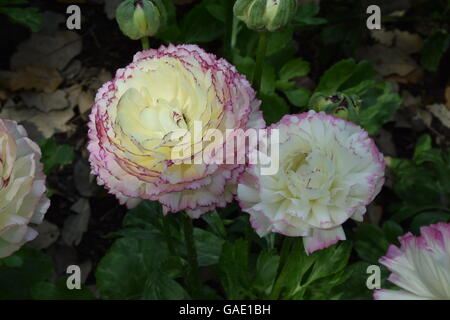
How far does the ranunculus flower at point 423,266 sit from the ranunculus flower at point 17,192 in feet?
1.52

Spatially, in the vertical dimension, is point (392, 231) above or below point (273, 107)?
below

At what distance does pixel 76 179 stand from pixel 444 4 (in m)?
1.08

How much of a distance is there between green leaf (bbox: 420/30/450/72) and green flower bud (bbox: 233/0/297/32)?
854 mm

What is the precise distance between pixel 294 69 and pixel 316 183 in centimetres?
76

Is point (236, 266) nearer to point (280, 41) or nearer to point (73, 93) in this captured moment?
point (280, 41)

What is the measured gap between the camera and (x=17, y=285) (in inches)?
48.6

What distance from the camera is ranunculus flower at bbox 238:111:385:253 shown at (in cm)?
79

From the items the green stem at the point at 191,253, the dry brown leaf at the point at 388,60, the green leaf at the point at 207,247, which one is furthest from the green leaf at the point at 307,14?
the green stem at the point at 191,253

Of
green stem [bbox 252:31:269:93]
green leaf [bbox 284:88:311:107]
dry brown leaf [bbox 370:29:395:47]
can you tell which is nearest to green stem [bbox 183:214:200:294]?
green stem [bbox 252:31:269:93]

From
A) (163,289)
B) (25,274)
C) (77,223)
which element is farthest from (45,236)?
(163,289)

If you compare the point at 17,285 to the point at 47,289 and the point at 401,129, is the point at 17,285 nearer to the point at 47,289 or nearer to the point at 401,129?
the point at 47,289

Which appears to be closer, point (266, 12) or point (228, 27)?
point (266, 12)

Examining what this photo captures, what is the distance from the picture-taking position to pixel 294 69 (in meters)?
1.52
